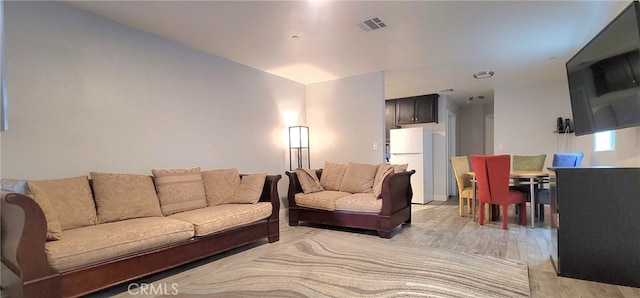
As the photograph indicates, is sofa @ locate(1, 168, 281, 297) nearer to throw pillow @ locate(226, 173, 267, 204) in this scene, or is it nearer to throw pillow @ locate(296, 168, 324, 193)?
throw pillow @ locate(226, 173, 267, 204)

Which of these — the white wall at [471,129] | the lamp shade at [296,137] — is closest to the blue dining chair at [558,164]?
the white wall at [471,129]

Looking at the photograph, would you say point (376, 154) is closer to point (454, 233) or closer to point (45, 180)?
point (454, 233)

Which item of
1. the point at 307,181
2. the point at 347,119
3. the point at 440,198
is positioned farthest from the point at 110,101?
the point at 440,198

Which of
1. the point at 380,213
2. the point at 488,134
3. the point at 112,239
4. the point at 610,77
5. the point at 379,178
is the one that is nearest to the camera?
the point at 112,239

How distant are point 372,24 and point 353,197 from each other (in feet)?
6.52

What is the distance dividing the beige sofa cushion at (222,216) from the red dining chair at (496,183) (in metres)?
2.72

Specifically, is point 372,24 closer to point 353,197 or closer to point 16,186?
point 353,197

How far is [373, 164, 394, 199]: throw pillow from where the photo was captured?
3.57 meters

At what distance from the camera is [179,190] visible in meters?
2.93

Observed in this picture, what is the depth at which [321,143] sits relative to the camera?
517 centimetres

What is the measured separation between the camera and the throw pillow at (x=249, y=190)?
324 centimetres

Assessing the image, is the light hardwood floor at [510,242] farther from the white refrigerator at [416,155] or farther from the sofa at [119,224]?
the sofa at [119,224]

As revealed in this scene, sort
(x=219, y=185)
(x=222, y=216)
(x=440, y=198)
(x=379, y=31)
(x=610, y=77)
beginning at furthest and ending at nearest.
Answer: (x=440, y=198) < (x=219, y=185) < (x=379, y=31) < (x=222, y=216) < (x=610, y=77)

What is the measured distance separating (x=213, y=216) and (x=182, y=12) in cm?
185
